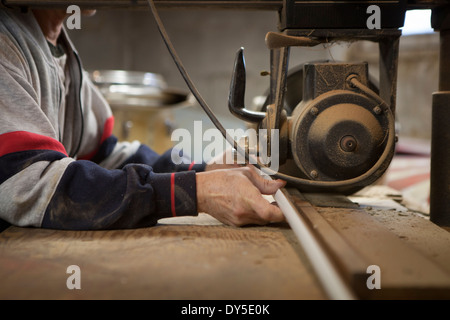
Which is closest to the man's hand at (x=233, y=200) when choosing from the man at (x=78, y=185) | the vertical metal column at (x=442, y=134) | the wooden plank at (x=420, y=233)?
the man at (x=78, y=185)

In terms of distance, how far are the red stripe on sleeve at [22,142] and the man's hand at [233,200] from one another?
1.10ft

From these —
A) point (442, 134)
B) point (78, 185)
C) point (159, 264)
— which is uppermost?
point (442, 134)

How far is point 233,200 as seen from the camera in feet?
2.93

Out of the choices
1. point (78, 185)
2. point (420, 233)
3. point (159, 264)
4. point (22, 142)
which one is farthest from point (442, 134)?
point (22, 142)

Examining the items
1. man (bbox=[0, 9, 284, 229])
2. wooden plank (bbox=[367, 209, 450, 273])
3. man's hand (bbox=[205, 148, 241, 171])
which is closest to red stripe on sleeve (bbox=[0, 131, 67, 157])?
man (bbox=[0, 9, 284, 229])

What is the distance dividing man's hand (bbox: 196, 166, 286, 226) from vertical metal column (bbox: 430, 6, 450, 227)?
1.28 ft

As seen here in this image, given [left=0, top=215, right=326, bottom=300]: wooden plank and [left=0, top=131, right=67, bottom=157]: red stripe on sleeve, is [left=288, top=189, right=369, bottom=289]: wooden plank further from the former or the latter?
[left=0, top=131, right=67, bottom=157]: red stripe on sleeve

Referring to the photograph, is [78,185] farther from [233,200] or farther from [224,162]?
[224,162]

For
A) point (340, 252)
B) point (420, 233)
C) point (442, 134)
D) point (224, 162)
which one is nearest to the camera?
point (340, 252)

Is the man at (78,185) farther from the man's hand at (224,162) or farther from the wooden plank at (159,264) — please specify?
the man's hand at (224,162)

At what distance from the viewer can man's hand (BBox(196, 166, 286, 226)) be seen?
886 mm

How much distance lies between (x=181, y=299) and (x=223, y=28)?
606 cm

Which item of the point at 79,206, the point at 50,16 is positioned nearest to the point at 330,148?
the point at 79,206

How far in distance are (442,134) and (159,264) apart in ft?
2.29
